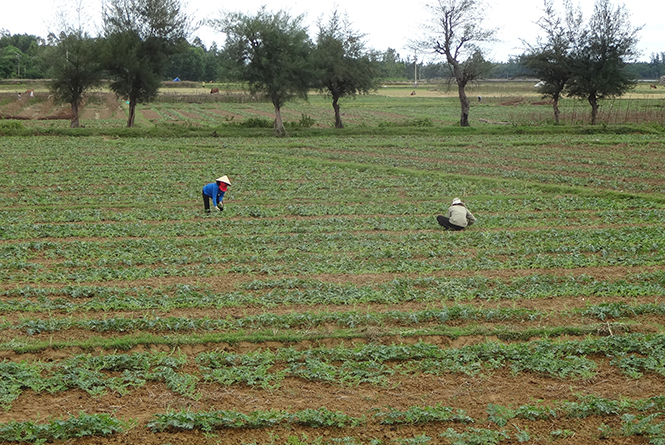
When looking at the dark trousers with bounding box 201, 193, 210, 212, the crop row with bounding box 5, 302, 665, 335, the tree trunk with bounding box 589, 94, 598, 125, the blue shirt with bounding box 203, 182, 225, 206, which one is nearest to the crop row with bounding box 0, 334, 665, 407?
the crop row with bounding box 5, 302, 665, 335

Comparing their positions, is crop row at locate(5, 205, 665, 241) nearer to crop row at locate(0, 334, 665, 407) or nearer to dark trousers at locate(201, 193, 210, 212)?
dark trousers at locate(201, 193, 210, 212)

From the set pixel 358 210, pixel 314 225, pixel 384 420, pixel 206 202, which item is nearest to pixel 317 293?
pixel 384 420

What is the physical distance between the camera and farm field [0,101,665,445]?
741cm

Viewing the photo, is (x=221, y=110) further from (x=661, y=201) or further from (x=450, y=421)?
(x=450, y=421)

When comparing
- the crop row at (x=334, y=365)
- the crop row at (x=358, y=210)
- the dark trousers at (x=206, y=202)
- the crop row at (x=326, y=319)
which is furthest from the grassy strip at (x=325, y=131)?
the crop row at (x=334, y=365)

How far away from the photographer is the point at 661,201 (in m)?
21.1

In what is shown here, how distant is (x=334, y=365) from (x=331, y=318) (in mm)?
1640

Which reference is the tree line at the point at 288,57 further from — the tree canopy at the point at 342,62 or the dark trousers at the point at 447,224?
the dark trousers at the point at 447,224

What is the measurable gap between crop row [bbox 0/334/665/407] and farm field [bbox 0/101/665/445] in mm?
33

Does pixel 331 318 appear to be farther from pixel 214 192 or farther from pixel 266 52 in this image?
pixel 266 52

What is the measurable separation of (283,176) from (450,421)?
20511mm

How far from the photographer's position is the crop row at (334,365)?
8.30 m

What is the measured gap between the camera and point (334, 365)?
8.98 meters

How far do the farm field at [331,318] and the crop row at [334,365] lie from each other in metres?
0.03
